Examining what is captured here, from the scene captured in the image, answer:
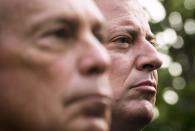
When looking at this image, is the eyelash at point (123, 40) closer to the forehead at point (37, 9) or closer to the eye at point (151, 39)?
the eye at point (151, 39)

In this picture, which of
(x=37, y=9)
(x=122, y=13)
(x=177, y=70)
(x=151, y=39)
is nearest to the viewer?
(x=37, y=9)

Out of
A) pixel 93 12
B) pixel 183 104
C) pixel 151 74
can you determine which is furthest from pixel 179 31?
pixel 93 12

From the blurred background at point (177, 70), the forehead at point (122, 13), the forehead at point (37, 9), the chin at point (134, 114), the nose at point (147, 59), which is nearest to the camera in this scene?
the forehead at point (37, 9)

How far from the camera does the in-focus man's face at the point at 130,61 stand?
11.6 ft

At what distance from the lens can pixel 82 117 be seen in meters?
2.37

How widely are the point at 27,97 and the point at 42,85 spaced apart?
68 millimetres

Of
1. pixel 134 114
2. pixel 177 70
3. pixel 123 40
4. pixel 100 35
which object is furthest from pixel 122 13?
pixel 177 70

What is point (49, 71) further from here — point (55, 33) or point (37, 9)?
point (37, 9)

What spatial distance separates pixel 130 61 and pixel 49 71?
1.28m

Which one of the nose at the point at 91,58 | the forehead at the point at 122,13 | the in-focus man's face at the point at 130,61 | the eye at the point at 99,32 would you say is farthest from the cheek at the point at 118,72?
the nose at the point at 91,58

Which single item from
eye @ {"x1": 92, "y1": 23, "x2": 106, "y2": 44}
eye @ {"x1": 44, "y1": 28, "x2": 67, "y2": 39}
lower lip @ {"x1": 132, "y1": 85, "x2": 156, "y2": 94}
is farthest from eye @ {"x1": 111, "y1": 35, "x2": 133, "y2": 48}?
→ eye @ {"x1": 44, "y1": 28, "x2": 67, "y2": 39}

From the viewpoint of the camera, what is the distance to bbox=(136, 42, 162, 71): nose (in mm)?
3607

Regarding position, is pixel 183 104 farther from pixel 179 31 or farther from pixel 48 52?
pixel 48 52

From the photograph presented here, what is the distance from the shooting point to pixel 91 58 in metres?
2.44
